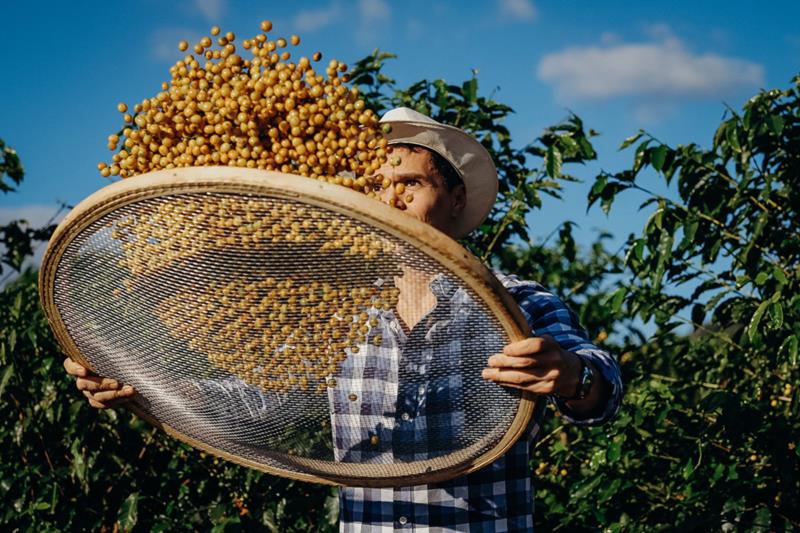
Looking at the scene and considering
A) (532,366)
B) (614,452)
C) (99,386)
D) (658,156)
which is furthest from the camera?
(658,156)

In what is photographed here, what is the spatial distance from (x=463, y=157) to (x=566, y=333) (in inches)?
20.0

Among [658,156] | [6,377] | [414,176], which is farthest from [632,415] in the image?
[6,377]

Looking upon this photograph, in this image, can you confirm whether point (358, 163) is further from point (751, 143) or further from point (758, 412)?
point (751, 143)

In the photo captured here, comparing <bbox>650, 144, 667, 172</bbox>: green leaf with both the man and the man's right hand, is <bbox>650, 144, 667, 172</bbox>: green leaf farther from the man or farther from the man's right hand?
the man's right hand

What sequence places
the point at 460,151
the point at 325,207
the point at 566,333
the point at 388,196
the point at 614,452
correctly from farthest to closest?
the point at 614,452
the point at 460,151
the point at 566,333
the point at 388,196
the point at 325,207

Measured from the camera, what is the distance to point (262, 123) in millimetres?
1370

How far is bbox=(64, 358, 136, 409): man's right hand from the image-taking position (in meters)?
1.72

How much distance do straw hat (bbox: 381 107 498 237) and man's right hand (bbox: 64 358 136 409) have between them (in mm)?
769

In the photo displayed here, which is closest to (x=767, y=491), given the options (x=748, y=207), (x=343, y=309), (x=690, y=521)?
(x=690, y=521)

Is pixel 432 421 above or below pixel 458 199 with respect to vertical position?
below

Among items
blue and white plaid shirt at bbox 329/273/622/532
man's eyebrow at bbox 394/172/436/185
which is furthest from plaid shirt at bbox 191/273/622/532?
man's eyebrow at bbox 394/172/436/185

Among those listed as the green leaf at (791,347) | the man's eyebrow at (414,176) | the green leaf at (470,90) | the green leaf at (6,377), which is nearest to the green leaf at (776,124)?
A: the green leaf at (791,347)

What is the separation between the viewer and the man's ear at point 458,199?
1.91 metres

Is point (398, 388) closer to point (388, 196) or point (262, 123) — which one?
point (388, 196)
